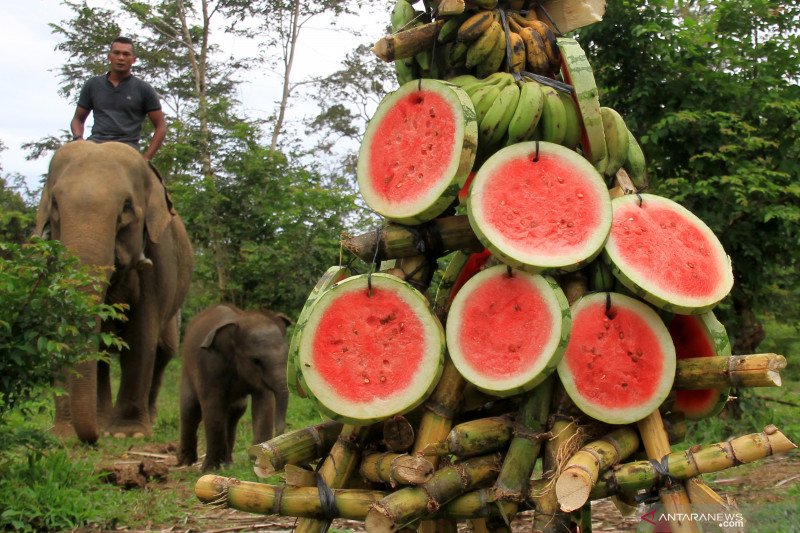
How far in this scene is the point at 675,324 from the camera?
3229mm

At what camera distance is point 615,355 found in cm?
A: 295

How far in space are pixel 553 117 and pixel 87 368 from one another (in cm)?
488

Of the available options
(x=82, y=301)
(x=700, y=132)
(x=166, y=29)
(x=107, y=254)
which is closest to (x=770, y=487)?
(x=700, y=132)

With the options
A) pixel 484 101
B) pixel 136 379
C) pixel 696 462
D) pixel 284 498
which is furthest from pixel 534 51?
pixel 136 379

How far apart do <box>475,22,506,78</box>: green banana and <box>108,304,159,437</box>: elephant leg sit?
6376mm

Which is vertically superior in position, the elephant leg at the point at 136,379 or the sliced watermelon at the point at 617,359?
the sliced watermelon at the point at 617,359

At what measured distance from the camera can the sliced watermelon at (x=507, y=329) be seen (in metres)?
2.79

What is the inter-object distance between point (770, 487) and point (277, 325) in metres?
3.62

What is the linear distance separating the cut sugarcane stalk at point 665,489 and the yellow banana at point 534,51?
4.06 ft

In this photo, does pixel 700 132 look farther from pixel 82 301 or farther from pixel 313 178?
pixel 313 178

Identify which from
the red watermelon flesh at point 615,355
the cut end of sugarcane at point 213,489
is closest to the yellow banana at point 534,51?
the red watermelon flesh at point 615,355

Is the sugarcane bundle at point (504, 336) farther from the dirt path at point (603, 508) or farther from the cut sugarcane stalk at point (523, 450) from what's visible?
the dirt path at point (603, 508)

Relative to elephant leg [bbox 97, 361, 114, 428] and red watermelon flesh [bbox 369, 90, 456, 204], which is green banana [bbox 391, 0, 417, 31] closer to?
red watermelon flesh [bbox 369, 90, 456, 204]

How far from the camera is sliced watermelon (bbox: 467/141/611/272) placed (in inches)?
111
